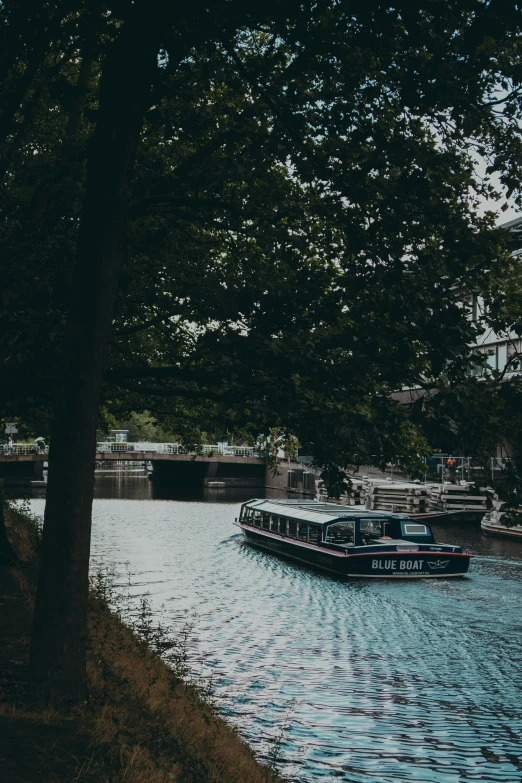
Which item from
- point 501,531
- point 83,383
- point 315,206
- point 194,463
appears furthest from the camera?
point 194,463

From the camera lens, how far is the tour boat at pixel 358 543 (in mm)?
28906

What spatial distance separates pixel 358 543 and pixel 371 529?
1.95 meters

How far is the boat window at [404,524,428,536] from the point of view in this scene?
31344mm

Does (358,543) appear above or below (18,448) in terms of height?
below

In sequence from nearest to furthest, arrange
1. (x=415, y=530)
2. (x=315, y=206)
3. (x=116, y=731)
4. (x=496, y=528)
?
(x=116, y=731)
(x=315, y=206)
(x=415, y=530)
(x=496, y=528)

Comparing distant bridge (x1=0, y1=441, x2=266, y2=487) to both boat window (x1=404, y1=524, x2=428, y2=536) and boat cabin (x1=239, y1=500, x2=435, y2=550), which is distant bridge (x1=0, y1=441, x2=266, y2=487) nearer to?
boat cabin (x1=239, y1=500, x2=435, y2=550)

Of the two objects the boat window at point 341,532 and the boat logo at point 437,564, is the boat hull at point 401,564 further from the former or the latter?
the boat window at point 341,532

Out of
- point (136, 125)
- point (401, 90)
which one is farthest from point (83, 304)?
point (401, 90)

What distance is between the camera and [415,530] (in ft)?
103

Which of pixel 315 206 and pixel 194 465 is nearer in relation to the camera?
pixel 315 206

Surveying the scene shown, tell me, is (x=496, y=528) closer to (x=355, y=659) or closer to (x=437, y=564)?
(x=437, y=564)

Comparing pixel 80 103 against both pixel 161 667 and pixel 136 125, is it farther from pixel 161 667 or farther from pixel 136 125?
pixel 161 667

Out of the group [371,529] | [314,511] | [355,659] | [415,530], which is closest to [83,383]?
[355,659]

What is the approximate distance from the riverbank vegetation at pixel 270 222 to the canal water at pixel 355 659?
14.2 ft
